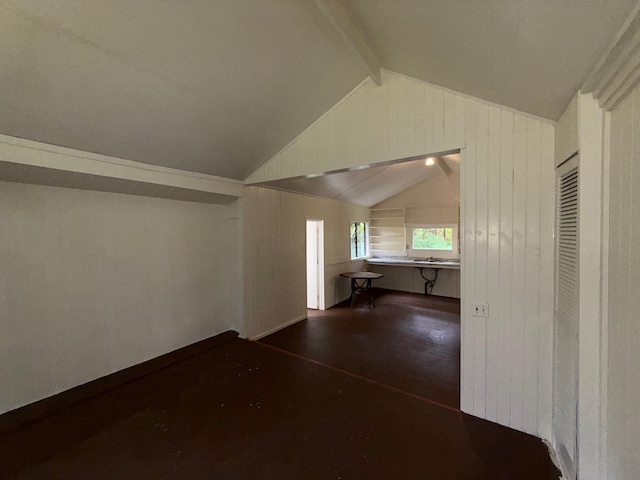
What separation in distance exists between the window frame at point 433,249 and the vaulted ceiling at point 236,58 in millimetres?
5067

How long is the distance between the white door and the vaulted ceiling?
10.1ft

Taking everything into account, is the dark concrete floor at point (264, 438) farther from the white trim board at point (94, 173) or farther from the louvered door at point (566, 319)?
the white trim board at point (94, 173)

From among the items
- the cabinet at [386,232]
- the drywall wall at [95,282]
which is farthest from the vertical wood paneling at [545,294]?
the cabinet at [386,232]

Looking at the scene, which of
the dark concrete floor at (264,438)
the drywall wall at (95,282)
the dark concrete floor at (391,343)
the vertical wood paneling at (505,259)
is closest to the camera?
the dark concrete floor at (264,438)

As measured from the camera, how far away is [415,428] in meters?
2.04

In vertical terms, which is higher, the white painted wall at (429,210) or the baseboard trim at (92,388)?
the white painted wall at (429,210)

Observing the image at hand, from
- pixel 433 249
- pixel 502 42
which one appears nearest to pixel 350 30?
pixel 502 42

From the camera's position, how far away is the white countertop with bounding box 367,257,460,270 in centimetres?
601

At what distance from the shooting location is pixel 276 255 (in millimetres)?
4262

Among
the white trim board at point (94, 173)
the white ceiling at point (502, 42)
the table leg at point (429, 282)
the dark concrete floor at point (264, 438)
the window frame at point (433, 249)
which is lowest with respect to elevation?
the dark concrete floor at point (264, 438)

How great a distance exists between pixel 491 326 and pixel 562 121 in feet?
5.05

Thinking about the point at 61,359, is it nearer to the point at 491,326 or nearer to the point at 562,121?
the point at 491,326

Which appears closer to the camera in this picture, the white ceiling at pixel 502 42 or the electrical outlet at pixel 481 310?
the white ceiling at pixel 502 42

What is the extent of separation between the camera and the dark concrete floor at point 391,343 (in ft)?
9.06
